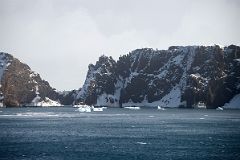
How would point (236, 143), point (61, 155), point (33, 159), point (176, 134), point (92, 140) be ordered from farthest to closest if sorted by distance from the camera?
1. point (176, 134)
2. point (92, 140)
3. point (236, 143)
4. point (61, 155)
5. point (33, 159)

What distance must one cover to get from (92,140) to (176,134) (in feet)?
93.4

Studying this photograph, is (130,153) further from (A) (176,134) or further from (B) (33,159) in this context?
(A) (176,134)

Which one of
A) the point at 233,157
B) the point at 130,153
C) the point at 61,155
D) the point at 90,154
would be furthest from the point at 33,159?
the point at 233,157

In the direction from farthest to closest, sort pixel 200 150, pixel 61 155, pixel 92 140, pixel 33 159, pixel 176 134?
pixel 176 134 → pixel 92 140 → pixel 200 150 → pixel 61 155 → pixel 33 159

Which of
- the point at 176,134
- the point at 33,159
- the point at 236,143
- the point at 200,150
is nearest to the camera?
the point at 33,159

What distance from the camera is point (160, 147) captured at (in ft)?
296

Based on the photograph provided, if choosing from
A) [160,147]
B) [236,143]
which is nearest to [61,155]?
[160,147]

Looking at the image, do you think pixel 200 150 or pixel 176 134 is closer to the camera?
pixel 200 150

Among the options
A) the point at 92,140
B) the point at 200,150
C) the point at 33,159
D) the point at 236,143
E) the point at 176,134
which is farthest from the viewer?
the point at 176,134

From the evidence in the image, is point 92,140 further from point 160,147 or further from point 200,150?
point 200,150

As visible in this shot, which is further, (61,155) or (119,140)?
(119,140)

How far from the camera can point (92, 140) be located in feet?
339

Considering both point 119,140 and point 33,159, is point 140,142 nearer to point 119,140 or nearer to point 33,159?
point 119,140

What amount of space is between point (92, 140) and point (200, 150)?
30571 mm
